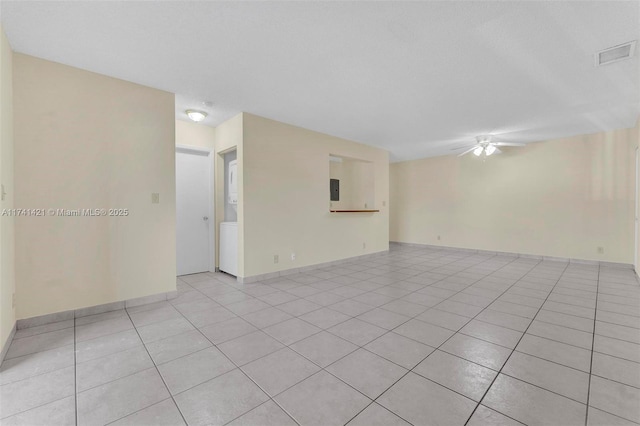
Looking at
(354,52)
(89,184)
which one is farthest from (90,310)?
(354,52)

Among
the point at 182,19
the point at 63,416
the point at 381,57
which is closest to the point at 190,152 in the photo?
the point at 182,19

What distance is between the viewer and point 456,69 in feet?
9.30

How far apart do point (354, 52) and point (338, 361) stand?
2661mm

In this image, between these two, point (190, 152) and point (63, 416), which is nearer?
point (63, 416)

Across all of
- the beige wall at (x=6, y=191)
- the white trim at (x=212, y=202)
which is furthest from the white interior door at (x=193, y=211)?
the beige wall at (x=6, y=191)

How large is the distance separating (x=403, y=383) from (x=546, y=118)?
4756 millimetres

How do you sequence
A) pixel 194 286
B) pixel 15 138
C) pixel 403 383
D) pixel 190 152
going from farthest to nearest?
pixel 190 152
pixel 194 286
pixel 15 138
pixel 403 383

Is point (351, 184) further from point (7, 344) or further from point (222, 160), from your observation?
point (7, 344)

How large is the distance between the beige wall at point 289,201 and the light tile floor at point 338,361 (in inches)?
40.4

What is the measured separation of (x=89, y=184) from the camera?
2912 millimetres

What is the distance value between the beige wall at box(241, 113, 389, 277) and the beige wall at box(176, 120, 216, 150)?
106cm

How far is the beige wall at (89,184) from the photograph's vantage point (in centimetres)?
261

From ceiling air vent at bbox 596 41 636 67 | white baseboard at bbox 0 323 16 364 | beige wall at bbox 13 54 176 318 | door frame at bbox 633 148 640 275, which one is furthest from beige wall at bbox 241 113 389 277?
door frame at bbox 633 148 640 275

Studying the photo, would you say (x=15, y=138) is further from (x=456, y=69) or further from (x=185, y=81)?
(x=456, y=69)
